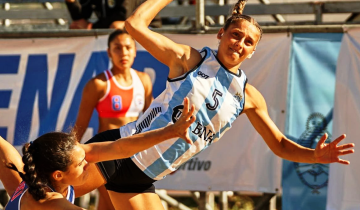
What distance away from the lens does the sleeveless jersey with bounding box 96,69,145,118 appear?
603 cm

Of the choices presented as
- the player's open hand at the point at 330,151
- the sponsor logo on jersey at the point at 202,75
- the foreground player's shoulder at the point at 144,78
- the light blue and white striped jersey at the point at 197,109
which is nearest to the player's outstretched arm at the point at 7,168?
the light blue and white striped jersey at the point at 197,109

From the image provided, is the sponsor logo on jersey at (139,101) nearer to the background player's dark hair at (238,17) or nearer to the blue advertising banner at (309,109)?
the blue advertising banner at (309,109)

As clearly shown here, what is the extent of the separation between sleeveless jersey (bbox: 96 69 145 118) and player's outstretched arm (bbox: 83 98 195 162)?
8.15 feet

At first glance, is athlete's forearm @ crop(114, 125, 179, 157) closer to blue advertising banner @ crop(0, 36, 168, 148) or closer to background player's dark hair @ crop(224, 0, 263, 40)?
background player's dark hair @ crop(224, 0, 263, 40)

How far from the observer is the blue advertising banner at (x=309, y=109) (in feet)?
18.9

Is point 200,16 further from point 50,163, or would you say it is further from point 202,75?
point 50,163

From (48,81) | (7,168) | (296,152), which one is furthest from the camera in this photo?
(48,81)

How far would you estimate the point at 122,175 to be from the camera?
13.5 ft

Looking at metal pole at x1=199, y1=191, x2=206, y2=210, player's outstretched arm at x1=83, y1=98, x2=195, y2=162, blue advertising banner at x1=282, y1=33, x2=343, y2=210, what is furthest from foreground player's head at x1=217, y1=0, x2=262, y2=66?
metal pole at x1=199, y1=191, x2=206, y2=210

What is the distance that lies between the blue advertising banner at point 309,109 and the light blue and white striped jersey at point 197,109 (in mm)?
1809

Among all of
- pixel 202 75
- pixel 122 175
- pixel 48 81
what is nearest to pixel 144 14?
pixel 202 75

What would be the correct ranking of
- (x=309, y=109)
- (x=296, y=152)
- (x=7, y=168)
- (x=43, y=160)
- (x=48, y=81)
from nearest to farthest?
(x=43, y=160)
(x=7, y=168)
(x=296, y=152)
(x=309, y=109)
(x=48, y=81)

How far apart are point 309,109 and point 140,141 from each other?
2.81 metres

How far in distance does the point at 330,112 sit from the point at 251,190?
100cm
